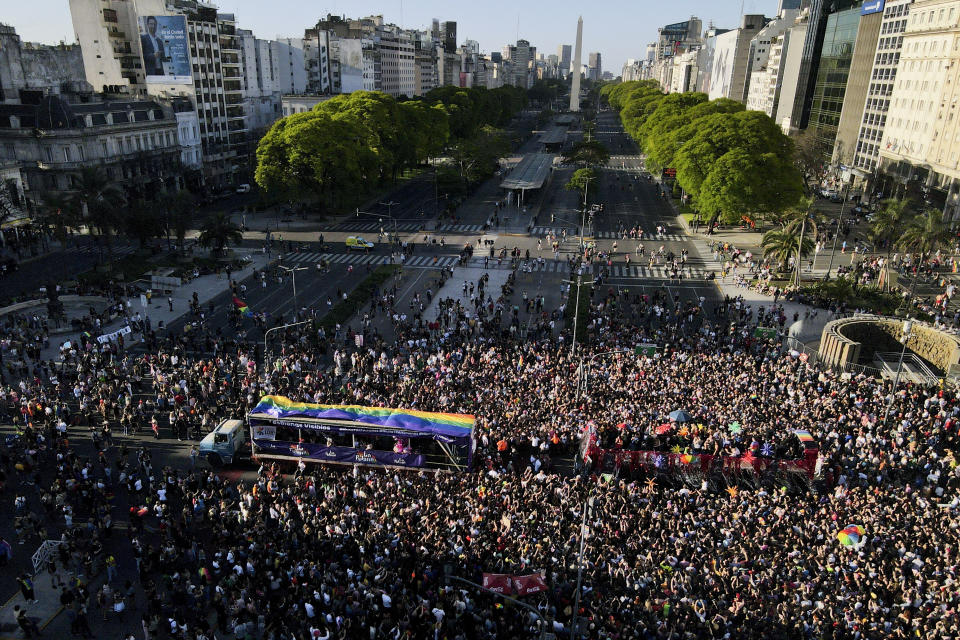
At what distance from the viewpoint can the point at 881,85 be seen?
89.4 meters

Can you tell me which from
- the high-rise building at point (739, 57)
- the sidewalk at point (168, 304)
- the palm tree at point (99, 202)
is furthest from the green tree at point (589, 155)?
the palm tree at point (99, 202)

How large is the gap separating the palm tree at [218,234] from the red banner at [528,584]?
4951 centimetres

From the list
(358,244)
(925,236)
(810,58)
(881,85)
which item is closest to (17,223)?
(358,244)

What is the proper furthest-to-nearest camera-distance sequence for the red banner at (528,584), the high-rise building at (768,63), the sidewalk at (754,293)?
the high-rise building at (768,63) → the sidewalk at (754,293) → the red banner at (528,584)

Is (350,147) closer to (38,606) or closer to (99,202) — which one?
(99,202)

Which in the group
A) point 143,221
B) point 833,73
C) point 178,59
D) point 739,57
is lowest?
point 143,221

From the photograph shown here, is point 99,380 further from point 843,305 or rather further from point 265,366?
point 843,305

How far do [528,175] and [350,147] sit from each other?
27772 millimetres

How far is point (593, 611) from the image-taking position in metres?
18.9

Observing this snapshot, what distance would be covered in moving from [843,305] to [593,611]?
1513 inches

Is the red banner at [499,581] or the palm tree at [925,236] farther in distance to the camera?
the palm tree at [925,236]

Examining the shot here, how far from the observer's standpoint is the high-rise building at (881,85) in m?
86.0

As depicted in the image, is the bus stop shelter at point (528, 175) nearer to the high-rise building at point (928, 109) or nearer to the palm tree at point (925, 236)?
the palm tree at point (925, 236)

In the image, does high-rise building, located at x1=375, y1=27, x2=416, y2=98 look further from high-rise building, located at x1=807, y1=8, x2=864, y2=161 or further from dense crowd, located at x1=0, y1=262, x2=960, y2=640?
dense crowd, located at x1=0, y1=262, x2=960, y2=640
